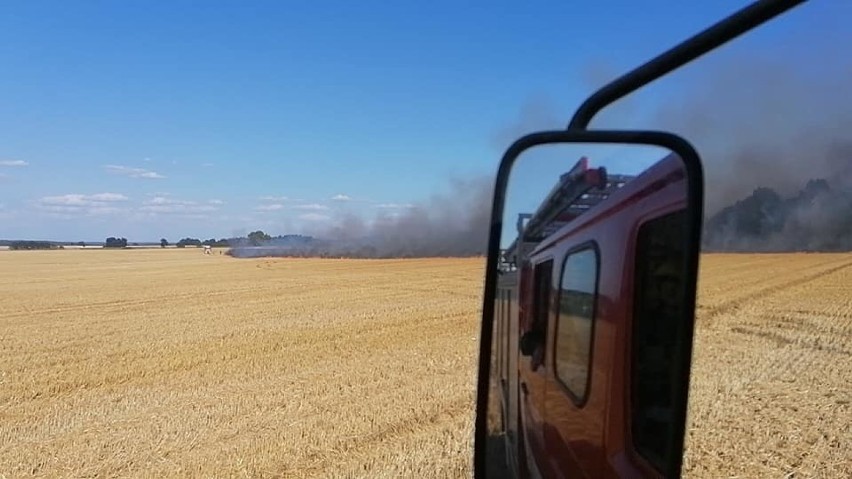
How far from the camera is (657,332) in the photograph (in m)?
1.25

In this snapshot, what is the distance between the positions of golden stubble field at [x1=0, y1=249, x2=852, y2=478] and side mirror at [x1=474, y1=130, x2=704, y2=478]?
4138 mm

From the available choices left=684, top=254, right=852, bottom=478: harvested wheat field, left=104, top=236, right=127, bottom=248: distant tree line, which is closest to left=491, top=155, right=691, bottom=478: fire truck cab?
left=684, top=254, right=852, bottom=478: harvested wheat field

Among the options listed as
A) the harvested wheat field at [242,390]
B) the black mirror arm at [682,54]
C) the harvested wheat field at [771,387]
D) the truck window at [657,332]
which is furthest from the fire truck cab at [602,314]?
the harvested wheat field at [242,390]

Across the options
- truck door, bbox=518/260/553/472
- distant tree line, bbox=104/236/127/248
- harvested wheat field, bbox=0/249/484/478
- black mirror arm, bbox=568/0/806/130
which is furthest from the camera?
distant tree line, bbox=104/236/127/248

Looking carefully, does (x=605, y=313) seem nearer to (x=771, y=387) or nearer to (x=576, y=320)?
(x=576, y=320)

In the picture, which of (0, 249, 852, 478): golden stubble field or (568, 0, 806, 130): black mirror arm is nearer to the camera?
(568, 0, 806, 130): black mirror arm

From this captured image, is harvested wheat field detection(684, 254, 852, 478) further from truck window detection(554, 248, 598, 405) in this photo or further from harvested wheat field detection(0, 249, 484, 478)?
truck window detection(554, 248, 598, 405)

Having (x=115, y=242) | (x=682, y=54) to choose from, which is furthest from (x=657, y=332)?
(x=115, y=242)

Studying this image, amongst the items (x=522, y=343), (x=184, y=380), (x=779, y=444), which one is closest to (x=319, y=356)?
(x=184, y=380)

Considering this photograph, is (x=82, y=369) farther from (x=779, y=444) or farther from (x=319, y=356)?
(x=779, y=444)

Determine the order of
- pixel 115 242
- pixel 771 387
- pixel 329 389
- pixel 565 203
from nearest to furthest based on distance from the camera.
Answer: pixel 565 203
pixel 771 387
pixel 329 389
pixel 115 242

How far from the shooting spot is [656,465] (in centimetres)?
124

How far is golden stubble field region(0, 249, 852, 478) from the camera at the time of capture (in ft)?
19.2

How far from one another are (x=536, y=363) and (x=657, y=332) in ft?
1.53
